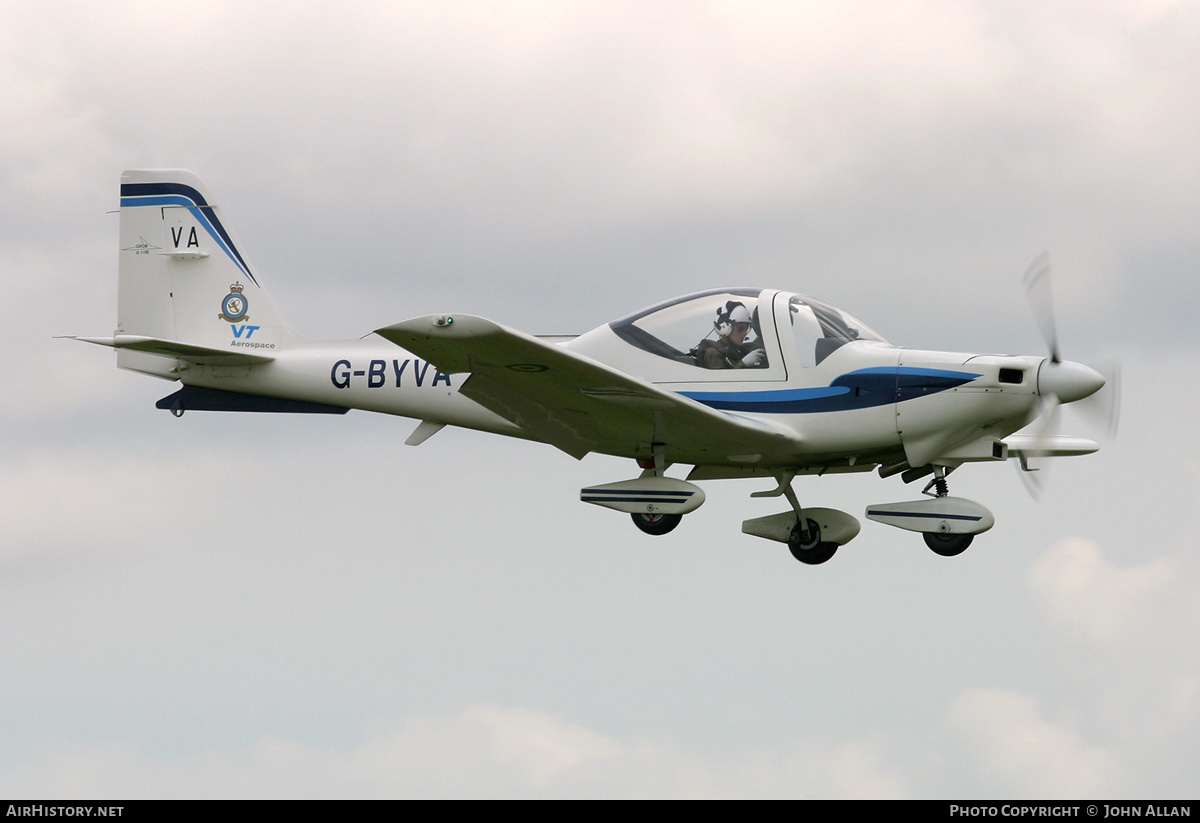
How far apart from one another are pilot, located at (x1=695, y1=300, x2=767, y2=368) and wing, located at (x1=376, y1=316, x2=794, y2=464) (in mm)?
550

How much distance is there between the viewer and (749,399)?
12.9 m

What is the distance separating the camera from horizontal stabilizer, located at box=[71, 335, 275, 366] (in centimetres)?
1452

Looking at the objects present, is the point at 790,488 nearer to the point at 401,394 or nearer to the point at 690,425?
the point at 690,425

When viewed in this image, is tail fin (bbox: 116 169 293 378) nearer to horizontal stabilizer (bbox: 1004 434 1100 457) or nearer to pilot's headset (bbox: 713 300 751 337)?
pilot's headset (bbox: 713 300 751 337)

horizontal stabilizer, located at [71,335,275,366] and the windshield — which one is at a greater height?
horizontal stabilizer, located at [71,335,275,366]

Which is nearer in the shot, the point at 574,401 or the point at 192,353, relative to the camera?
the point at 574,401

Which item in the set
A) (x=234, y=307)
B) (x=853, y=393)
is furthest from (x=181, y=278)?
(x=853, y=393)

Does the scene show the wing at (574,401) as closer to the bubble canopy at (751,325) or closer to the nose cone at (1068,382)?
the bubble canopy at (751,325)

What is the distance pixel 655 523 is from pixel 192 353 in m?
5.26

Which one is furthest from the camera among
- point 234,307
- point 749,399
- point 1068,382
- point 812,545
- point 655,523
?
point 234,307

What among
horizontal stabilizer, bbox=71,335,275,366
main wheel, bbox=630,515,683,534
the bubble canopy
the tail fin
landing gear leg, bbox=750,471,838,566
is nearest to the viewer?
the bubble canopy

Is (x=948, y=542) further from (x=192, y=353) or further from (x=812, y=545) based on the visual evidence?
(x=192, y=353)

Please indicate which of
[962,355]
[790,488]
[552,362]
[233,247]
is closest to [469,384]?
[552,362]

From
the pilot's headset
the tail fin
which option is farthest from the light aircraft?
the tail fin
